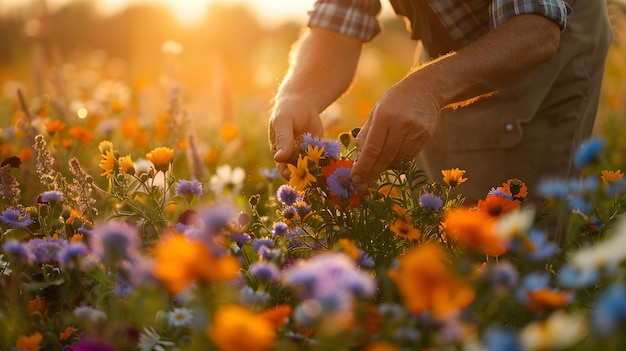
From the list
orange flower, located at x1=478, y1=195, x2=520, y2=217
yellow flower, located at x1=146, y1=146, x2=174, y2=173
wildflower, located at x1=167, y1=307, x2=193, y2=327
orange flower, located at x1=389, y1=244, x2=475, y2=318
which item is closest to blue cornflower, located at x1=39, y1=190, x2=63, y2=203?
yellow flower, located at x1=146, y1=146, x2=174, y2=173

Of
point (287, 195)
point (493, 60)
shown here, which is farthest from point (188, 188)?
point (493, 60)

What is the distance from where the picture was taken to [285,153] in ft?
5.59

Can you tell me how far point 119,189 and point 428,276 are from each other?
1.15 m

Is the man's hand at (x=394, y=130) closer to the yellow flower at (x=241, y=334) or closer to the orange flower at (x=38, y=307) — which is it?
the orange flower at (x=38, y=307)

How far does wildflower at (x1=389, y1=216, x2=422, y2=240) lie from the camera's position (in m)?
1.42

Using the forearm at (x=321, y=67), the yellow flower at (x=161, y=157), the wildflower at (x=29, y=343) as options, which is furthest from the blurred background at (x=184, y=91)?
the wildflower at (x=29, y=343)

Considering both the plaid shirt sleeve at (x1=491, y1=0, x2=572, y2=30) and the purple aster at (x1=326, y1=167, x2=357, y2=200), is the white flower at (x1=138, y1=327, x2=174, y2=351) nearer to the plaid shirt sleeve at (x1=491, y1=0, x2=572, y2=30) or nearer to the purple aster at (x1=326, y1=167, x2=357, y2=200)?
the purple aster at (x1=326, y1=167, x2=357, y2=200)

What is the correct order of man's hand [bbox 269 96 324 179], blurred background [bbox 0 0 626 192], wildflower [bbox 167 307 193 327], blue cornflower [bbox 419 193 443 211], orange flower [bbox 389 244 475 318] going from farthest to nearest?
blurred background [bbox 0 0 626 192] → man's hand [bbox 269 96 324 179] → blue cornflower [bbox 419 193 443 211] → wildflower [bbox 167 307 193 327] → orange flower [bbox 389 244 475 318]

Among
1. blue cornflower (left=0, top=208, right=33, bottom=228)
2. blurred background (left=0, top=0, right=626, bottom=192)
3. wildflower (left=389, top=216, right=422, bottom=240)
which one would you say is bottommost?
wildflower (left=389, top=216, right=422, bottom=240)

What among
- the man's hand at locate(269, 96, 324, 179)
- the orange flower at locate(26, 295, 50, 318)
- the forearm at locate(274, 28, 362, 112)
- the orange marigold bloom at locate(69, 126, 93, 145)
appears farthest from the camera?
the orange marigold bloom at locate(69, 126, 93, 145)

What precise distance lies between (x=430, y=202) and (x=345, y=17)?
46.0 inches

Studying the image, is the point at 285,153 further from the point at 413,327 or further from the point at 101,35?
the point at 101,35

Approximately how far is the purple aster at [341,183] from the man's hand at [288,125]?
236 mm

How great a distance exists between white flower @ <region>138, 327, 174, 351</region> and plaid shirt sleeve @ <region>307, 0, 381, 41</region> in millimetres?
1493
